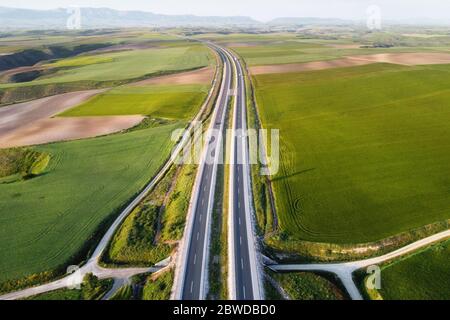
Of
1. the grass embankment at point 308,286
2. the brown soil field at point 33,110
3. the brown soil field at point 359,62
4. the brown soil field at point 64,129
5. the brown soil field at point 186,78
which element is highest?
the brown soil field at point 359,62

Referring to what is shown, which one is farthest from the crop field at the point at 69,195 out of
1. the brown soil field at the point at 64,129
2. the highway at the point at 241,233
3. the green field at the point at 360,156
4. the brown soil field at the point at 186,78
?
the brown soil field at the point at 186,78

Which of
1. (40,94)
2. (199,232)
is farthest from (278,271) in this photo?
(40,94)

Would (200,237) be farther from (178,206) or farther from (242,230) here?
(178,206)

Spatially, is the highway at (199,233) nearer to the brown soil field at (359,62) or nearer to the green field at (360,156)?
the green field at (360,156)

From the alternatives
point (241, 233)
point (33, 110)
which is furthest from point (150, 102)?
point (241, 233)

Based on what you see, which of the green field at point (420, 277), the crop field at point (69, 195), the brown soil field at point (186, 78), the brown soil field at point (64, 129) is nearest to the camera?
the green field at point (420, 277)

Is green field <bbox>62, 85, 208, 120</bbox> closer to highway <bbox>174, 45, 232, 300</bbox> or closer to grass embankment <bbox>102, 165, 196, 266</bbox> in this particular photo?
highway <bbox>174, 45, 232, 300</bbox>

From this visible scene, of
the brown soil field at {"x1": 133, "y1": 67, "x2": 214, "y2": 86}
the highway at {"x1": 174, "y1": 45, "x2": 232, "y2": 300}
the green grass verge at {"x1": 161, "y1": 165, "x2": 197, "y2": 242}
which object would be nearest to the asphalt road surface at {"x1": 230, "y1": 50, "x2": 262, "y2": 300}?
the highway at {"x1": 174, "y1": 45, "x2": 232, "y2": 300}
